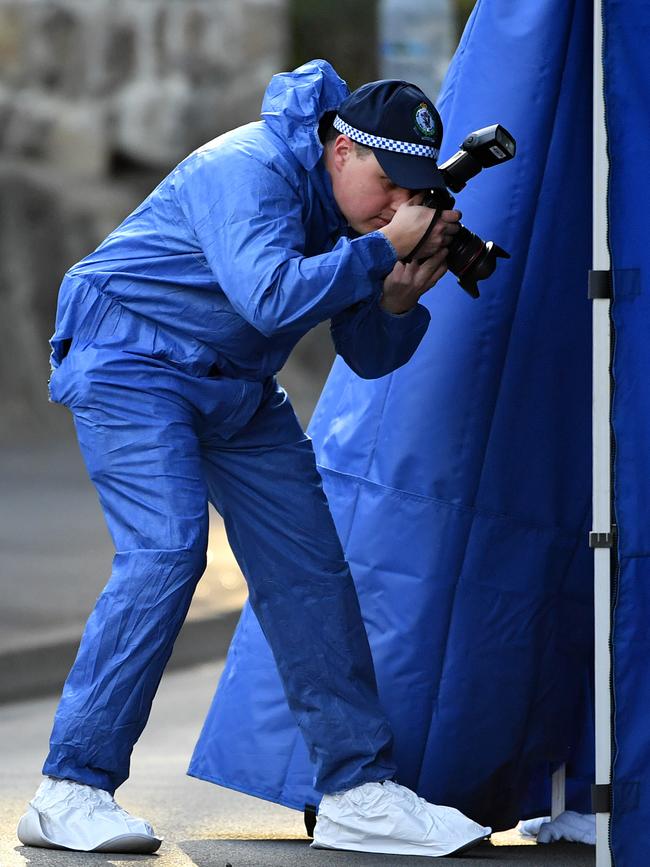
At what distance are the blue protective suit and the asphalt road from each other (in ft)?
0.62

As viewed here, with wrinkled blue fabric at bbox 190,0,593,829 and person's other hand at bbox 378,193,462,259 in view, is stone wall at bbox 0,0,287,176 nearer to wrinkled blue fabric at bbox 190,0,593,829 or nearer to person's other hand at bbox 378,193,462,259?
wrinkled blue fabric at bbox 190,0,593,829

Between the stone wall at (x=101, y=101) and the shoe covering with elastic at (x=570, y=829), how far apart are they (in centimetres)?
1229

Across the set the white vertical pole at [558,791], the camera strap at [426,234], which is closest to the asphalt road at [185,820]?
the white vertical pole at [558,791]

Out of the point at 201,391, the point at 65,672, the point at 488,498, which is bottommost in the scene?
the point at 65,672

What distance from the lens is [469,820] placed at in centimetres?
373

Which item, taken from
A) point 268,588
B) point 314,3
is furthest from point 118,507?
point 314,3

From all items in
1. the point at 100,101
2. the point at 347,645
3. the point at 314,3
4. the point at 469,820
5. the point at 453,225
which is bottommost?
the point at 469,820

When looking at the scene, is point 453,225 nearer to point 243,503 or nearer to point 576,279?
point 576,279

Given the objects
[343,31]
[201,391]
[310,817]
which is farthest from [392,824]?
[343,31]

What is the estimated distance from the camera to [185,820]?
14.0ft

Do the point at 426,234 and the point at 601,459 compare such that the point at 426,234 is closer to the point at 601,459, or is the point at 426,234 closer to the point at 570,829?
the point at 601,459

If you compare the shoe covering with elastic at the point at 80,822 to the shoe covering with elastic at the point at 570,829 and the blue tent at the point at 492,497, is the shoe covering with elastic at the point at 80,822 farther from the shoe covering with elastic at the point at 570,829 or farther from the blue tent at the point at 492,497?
the shoe covering with elastic at the point at 570,829

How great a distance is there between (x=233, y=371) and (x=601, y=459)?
0.82 m

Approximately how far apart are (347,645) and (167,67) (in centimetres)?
1409
